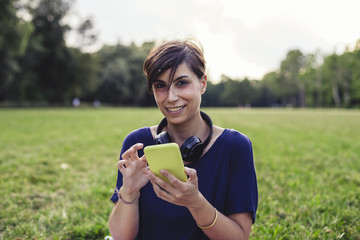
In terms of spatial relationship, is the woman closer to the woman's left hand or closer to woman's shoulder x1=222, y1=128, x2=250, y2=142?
woman's shoulder x1=222, y1=128, x2=250, y2=142

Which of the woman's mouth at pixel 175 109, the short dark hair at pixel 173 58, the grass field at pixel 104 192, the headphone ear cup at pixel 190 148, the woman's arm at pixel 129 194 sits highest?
the short dark hair at pixel 173 58

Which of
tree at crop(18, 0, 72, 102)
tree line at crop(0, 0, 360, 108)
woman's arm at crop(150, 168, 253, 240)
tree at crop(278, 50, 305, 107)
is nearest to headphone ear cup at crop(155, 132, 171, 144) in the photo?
woman's arm at crop(150, 168, 253, 240)

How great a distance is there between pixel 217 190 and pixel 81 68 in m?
47.5

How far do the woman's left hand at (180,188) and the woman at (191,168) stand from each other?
0.22 metres

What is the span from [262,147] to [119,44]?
63.0 metres

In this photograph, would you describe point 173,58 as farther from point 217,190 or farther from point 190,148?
point 217,190

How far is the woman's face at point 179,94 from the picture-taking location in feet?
5.74

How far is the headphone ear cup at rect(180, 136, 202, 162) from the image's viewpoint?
66.0 inches

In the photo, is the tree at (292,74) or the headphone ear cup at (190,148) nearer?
the headphone ear cup at (190,148)

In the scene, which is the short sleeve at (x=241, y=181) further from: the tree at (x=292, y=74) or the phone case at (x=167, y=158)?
the tree at (x=292, y=74)

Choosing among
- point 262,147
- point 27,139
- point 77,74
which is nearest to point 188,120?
point 262,147

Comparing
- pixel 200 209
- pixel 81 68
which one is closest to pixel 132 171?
pixel 200 209

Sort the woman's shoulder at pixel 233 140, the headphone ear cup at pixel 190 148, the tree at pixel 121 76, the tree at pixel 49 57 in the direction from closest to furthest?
the headphone ear cup at pixel 190 148, the woman's shoulder at pixel 233 140, the tree at pixel 49 57, the tree at pixel 121 76

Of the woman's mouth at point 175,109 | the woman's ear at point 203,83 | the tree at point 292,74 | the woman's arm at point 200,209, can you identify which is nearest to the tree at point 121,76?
the tree at point 292,74
